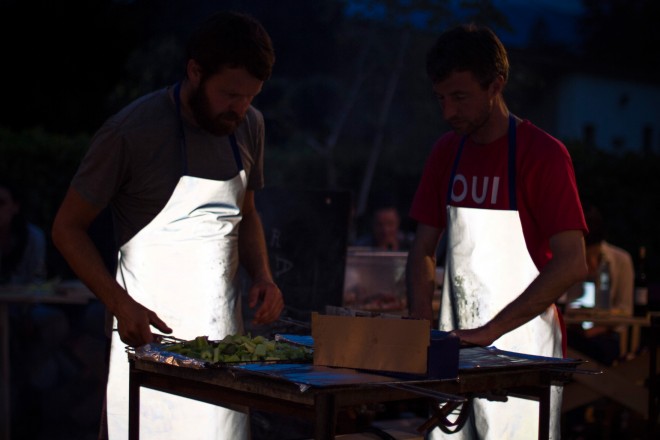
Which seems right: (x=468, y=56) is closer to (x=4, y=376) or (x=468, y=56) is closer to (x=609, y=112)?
(x=4, y=376)

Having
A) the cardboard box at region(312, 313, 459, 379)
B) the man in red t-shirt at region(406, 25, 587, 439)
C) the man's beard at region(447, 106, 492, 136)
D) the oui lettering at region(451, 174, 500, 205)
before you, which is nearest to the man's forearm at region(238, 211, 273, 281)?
the man in red t-shirt at region(406, 25, 587, 439)

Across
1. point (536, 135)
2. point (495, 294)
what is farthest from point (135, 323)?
point (536, 135)

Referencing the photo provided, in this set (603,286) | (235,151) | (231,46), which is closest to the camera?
(231,46)

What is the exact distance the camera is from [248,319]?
4.84 meters

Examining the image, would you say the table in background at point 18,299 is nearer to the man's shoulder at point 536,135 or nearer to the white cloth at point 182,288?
the white cloth at point 182,288

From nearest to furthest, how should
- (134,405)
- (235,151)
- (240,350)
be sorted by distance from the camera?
(240,350), (134,405), (235,151)

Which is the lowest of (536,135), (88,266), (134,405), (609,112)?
(134,405)

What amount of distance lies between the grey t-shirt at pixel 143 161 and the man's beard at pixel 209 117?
6cm

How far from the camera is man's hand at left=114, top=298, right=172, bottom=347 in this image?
2871mm

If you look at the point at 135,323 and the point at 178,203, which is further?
the point at 178,203

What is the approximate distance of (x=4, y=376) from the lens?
20.9 ft

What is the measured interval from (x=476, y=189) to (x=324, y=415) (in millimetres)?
1291

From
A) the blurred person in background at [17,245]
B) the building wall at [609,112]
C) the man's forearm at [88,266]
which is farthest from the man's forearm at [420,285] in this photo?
the building wall at [609,112]

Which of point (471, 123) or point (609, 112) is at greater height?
point (609, 112)
